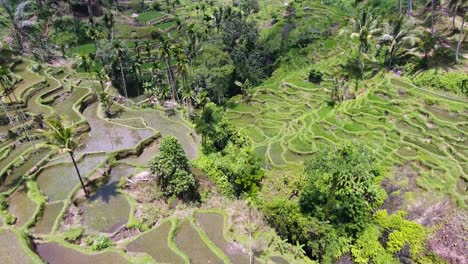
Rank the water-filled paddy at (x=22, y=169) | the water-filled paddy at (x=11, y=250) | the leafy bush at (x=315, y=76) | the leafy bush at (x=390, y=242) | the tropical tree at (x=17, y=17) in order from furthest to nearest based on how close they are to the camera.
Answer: the tropical tree at (x=17, y=17) < the leafy bush at (x=315, y=76) < the water-filled paddy at (x=22, y=169) < the leafy bush at (x=390, y=242) < the water-filled paddy at (x=11, y=250)

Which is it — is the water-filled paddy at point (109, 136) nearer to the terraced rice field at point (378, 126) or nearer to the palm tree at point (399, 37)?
the terraced rice field at point (378, 126)

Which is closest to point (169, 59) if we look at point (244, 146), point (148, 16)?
point (244, 146)

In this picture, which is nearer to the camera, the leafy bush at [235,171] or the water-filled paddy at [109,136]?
the leafy bush at [235,171]

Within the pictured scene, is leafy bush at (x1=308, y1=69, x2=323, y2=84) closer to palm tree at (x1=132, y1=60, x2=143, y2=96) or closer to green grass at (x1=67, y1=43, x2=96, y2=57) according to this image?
palm tree at (x1=132, y1=60, x2=143, y2=96)

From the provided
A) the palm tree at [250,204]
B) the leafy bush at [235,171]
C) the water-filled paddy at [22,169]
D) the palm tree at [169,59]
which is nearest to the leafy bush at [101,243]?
the palm tree at [250,204]

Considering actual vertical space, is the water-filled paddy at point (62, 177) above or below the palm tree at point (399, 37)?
below

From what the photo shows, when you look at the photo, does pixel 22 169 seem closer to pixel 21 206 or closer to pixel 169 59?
pixel 21 206

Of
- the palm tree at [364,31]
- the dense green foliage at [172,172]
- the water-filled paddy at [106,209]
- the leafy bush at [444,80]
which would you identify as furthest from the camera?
the palm tree at [364,31]

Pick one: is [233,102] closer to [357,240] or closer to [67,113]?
[67,113]

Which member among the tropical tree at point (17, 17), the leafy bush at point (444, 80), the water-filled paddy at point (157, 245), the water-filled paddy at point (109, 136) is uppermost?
the tropical tree at point (17, 17)
